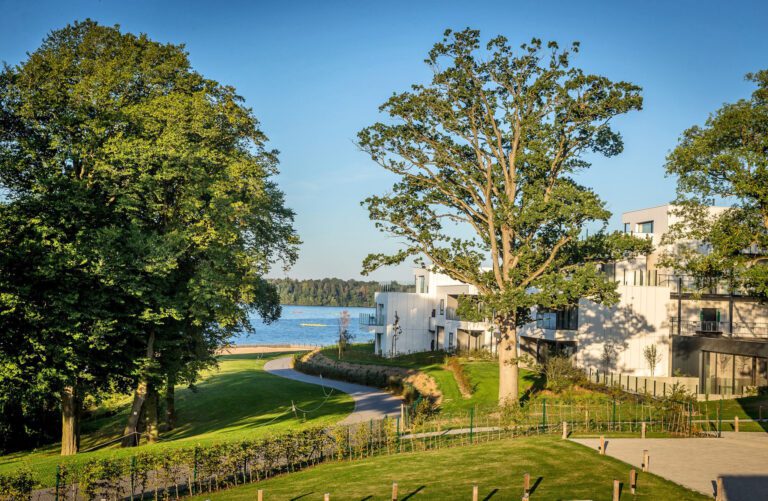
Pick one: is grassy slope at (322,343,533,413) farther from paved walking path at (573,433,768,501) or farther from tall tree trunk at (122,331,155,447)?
tall tree trunk at (122,331,155,447)

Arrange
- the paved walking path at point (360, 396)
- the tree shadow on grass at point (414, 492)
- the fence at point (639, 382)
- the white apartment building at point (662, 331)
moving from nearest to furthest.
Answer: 1. the tree shadow on grass at point (414, 492)
2. the fence at point (639, 382)
3. the paved walking path at point (360, 396)
4. the white apartment building at point (662, 331)

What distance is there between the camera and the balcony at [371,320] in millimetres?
68812

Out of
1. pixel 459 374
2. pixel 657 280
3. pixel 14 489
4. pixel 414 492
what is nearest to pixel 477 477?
pixel 414 492

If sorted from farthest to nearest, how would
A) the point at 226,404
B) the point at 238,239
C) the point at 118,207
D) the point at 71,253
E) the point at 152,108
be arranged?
1. the point at 226,404
2. the point at 238,239
3. the point at 152,108
4. the point at 118,207
5. the point at 71,253

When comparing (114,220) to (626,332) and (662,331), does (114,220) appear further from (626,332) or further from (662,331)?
(662,331)

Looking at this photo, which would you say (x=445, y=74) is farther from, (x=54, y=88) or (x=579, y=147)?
(x=54, y=88)

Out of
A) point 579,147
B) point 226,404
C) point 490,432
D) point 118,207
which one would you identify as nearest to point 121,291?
point 118,207

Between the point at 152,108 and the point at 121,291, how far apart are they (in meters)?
8.02

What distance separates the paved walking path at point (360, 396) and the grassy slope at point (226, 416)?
869mm

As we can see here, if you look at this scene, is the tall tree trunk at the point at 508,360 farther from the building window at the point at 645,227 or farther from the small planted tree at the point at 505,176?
the building window at the point at 645,227

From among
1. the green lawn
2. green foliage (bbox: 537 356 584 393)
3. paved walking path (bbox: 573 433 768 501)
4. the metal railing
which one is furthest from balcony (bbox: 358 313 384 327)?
the green lawn

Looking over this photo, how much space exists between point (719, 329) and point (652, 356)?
664 centimetres

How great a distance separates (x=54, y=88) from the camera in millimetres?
27781

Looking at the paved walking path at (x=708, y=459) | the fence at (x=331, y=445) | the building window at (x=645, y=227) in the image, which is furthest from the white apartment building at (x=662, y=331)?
the paved walking path at (x=708, y=459)
